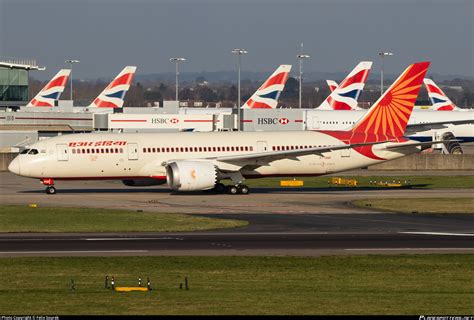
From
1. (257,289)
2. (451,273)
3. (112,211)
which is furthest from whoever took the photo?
(112,211)

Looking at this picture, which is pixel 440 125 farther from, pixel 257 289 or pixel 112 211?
pixel 257 289

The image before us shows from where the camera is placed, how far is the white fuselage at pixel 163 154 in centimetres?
6050

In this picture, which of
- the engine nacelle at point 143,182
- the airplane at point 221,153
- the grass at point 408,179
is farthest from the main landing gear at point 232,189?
the grass at point 408,179

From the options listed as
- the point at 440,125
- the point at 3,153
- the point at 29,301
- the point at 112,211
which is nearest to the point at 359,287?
the point at 29,301

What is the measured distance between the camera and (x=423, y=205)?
5347cm

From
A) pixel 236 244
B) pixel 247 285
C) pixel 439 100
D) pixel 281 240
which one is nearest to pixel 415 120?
pixel 439 100

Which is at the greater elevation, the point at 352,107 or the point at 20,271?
the point at 352,107

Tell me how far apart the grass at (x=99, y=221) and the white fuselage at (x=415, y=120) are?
57242 mm

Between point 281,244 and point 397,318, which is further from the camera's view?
point 281,244

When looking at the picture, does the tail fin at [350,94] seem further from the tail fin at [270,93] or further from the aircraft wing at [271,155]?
the aircraft wing at [271,155]

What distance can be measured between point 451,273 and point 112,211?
2304cm

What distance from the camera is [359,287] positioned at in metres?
27.9

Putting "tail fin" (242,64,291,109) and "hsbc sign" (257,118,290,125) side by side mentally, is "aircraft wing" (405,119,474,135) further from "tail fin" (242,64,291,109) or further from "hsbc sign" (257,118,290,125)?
"tail fin" (242,64,291,109)

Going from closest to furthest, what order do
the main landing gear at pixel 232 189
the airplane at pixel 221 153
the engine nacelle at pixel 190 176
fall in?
1. the engine nacelle at pixel 190 176
2. the airplane at pixel 221 153
3. the main landing gear at pixel 232 189
